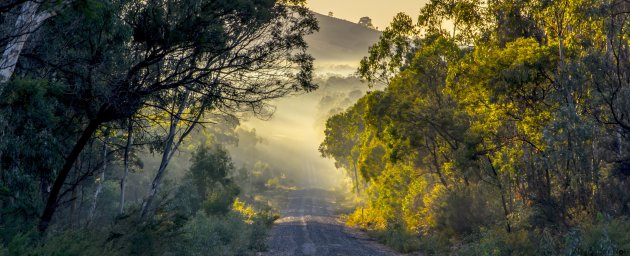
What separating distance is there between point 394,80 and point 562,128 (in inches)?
411

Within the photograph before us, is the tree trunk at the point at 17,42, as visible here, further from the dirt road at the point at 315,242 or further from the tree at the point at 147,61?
the dirt road at the point at 315,242

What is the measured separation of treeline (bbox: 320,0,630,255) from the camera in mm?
14133

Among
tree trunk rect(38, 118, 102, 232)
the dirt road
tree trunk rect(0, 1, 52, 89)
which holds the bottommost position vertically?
the dirt road

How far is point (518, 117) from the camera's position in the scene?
17.1 meters

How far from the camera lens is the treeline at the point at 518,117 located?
14.1 metres

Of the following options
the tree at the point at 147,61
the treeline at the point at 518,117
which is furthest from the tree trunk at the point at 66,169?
the treeline at the point at 518,117

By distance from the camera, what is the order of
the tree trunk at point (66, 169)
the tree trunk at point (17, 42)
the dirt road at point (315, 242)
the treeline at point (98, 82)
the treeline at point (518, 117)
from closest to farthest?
the tree trunk at point (17, 42)
the treeline at point (98, 82)
the tree trunk at point (66, 169)
the treeline at point (518, 117)
the dirt road at point (315, 242)

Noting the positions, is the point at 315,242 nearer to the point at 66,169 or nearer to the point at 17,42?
the point at 66,169

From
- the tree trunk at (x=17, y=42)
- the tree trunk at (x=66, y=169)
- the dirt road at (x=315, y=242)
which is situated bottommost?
the dirt road at (x=315, y=242)

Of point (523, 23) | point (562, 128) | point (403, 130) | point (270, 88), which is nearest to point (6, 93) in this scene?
point (270, 88)

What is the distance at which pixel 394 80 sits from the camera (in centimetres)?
2358

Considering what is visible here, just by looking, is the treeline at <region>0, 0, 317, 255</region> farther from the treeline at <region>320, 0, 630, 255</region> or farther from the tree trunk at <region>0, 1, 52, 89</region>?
the treeline at <region>320, 0, 630, 255</region>

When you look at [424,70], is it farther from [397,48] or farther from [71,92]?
[71,92]

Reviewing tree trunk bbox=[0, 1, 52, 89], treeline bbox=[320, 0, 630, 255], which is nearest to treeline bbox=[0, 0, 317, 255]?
tree trunk bbox=[0, 1, 52, 89]
